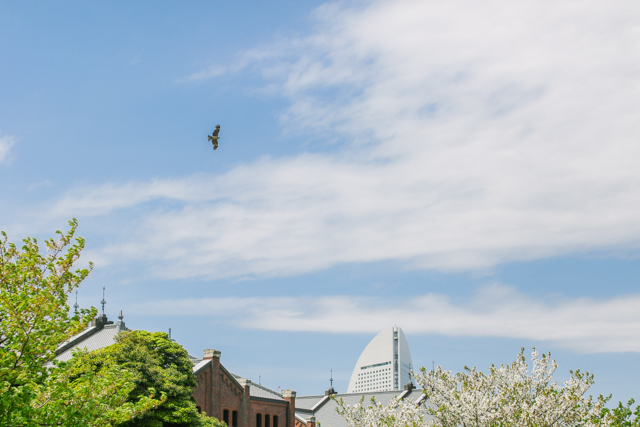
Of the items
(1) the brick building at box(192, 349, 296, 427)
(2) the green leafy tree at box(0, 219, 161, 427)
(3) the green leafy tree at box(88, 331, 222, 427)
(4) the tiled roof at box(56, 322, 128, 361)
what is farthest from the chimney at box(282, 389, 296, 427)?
(2) the green leafy tree at box(0, 219, 161, 427)

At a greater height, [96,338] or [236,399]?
[96,338]

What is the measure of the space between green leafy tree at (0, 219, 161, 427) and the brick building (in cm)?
3311

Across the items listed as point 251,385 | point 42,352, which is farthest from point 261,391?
point 42,352

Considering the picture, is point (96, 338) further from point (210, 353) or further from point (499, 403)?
point (499, 403)

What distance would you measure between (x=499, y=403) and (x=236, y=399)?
35.7 m

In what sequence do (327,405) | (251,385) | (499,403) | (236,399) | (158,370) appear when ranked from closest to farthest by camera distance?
(499,403) < (158,370) < (236,399) < (251,385) < (327,405)

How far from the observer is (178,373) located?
128ft

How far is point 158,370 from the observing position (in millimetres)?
37531

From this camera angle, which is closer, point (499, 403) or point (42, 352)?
point (42, 352)

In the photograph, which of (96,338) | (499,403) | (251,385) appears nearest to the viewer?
(499,403)

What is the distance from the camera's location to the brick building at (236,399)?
50812 mm

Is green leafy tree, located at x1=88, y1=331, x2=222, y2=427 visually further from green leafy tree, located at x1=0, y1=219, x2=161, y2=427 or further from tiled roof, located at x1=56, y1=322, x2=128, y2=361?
green leafy tree, located at x1=0, y1=219, x2=161, y2=427

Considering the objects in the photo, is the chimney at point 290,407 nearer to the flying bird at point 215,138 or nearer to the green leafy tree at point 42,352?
the green leafy tree at point 42,352

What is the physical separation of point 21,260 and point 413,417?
49.1ft
